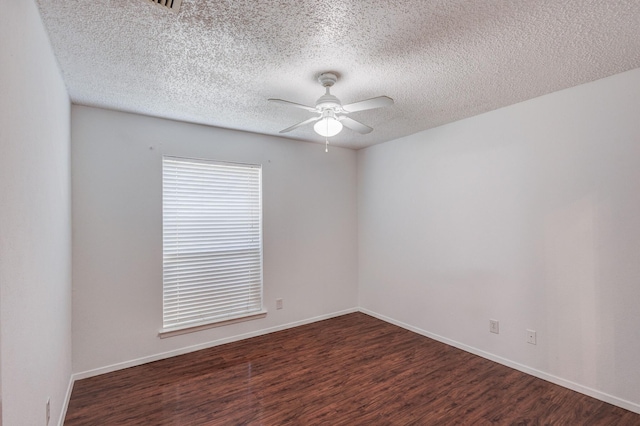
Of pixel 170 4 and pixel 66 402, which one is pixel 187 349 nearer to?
pixel 66 402

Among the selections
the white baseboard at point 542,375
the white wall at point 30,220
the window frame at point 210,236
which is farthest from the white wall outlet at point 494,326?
the white wall at point 30,220

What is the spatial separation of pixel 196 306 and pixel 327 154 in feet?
8.62

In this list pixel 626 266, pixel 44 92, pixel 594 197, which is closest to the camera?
pixel 44 92

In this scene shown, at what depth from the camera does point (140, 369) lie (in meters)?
3.01

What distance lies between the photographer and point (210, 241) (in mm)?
3580

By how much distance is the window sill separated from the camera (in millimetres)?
3250

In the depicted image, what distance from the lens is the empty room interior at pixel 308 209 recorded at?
5.44 ft

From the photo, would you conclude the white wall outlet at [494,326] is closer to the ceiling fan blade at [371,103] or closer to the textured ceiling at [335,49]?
the textured ceiling at [335,49]

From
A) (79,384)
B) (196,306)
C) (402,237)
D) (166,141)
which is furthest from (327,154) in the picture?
(79,384)

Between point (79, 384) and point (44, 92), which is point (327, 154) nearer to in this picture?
point (44, 92)

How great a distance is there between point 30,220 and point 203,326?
7.59 ft

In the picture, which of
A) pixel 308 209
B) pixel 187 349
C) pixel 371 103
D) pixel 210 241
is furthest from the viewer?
pixel 308 209

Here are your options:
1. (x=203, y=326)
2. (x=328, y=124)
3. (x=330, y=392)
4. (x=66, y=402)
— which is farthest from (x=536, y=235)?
(x=66, y=402)

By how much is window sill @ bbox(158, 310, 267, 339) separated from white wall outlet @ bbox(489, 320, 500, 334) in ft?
8.27
